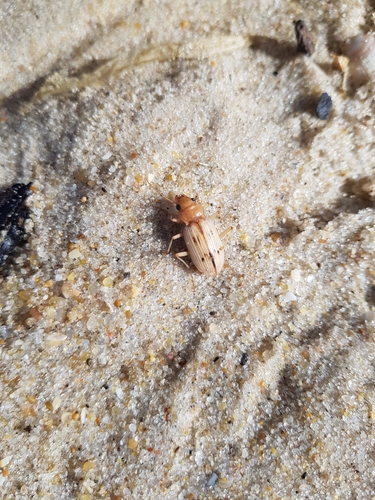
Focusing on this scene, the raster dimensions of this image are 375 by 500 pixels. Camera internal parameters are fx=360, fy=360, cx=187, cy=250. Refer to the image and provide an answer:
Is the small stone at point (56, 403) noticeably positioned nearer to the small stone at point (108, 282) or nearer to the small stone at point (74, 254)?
the small stone at point (108, 282)

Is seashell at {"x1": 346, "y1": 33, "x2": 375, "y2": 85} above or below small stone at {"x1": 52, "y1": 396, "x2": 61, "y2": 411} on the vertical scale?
above

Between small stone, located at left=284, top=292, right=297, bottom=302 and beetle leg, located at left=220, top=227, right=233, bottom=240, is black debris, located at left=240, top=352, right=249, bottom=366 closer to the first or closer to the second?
small stone, located at left=284, top=292, right=297, bottom=302

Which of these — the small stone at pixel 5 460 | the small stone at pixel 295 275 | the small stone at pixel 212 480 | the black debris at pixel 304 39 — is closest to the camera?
the small stone at pixel 5 460

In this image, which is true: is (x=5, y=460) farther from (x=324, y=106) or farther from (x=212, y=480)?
(x=324, y=106)

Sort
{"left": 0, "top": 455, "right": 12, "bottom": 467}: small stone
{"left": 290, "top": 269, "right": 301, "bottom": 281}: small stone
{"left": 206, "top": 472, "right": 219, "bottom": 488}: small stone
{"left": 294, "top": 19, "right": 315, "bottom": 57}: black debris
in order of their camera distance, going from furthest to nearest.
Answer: {"left": 290, "top": 269, "right": 301, "bottom": 281}: small stone
{"left": 294, "top": 19, "right": 315, "bottom": 57}: black debris
{"left": 206, "top": 472, "right": 219, "bottom": 488}: small stone
{"left": 0, "top": 455, "right": 12, "bottom": 467}: small stone

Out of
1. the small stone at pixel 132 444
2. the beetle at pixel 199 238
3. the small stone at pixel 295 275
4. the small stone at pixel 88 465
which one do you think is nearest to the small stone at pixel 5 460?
the small stone at pixel 88 465

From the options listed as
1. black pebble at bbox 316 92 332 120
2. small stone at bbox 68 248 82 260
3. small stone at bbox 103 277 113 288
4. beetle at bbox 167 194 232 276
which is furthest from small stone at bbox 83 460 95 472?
black pebble at bbox 316 92 332 120

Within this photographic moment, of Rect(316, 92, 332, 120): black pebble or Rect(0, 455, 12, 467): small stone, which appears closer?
Rect(0, 455, 12, 467): small stone

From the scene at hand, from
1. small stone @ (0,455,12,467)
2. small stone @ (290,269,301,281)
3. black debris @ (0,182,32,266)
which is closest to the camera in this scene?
small stone @ (0,455,12,467)

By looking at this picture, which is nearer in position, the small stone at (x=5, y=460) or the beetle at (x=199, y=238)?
the small stone at (x=5, y=460)
